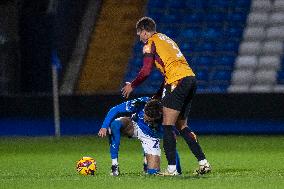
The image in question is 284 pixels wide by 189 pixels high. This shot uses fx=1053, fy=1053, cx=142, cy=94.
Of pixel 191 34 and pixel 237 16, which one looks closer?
pixel 191 34

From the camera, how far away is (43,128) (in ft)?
69.5

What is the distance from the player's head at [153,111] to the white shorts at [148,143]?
34 centimetres

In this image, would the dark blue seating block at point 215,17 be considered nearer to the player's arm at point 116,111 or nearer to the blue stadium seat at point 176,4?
the blue stadium seat at point 176,4

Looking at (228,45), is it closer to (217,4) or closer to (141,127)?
(217,4)

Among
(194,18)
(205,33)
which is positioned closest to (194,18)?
(194,18)

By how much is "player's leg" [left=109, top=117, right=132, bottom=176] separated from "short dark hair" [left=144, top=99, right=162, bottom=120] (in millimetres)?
418

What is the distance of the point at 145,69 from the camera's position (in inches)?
432

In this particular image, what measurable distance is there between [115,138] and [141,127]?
13.9 inches

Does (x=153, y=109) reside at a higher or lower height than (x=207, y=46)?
higher

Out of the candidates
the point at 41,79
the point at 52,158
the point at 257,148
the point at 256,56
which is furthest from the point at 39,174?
the point at 256,56

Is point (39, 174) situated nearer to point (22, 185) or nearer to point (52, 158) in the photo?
point (22, 185)

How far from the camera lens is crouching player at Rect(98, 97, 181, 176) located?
11.4 meters

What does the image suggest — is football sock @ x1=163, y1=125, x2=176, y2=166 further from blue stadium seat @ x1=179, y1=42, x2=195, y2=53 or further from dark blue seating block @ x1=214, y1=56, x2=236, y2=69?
blue stadium seat @ x1=179, y1=42, x2=195, y2=53

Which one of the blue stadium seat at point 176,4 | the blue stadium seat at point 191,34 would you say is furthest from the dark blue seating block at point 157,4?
the blue stadium seat at point 191,34
